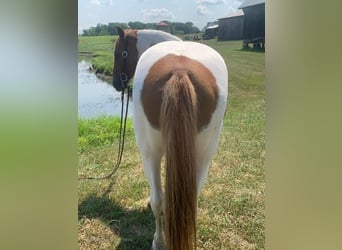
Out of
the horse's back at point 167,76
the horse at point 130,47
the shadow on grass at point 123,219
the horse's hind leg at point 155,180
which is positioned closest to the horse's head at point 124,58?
the horse at point 130,47

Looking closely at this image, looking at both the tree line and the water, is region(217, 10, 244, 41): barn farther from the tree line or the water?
the water

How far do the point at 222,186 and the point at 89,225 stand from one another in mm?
454

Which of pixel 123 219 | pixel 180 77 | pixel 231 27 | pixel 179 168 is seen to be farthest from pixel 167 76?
pixel 123 219

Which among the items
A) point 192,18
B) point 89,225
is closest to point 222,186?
point 89,225

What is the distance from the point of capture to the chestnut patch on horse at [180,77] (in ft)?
2.90

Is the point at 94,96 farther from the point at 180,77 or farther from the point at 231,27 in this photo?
the point at 231,27

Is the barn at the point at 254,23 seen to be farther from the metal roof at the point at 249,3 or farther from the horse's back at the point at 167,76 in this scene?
the horse's back at the point at 167,76

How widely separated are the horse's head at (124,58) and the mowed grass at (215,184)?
132 millimetres

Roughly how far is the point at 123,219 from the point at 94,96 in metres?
0.42

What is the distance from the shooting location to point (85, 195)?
41.9 inches
